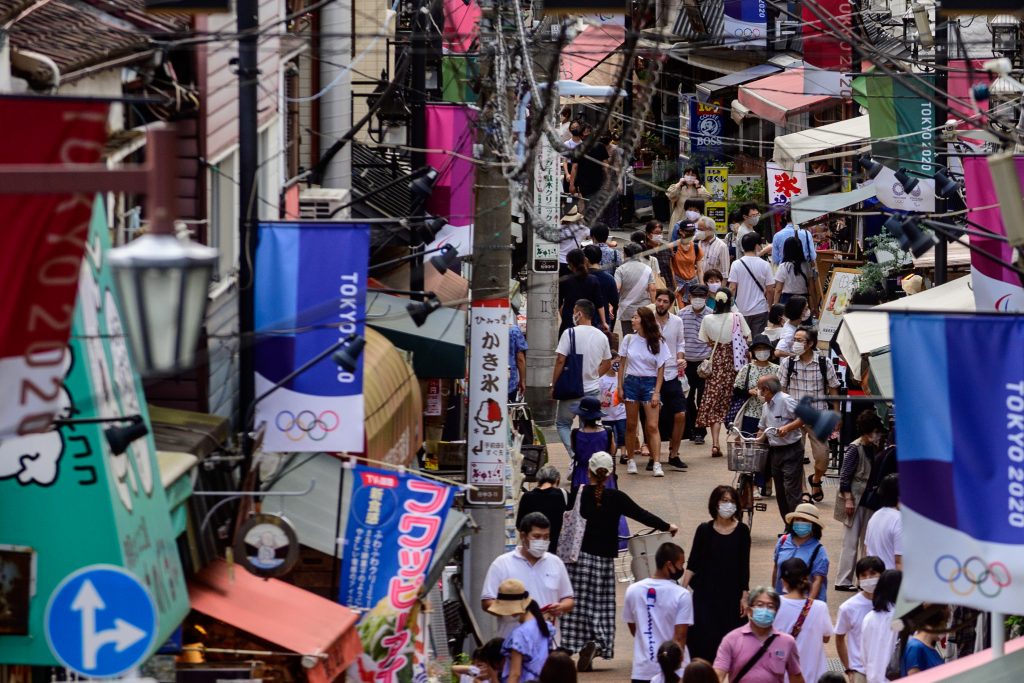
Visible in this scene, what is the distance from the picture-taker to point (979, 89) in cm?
1209

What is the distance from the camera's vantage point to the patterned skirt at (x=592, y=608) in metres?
15.3

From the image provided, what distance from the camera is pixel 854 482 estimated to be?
16.9 metres

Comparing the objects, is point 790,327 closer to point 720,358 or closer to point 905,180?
point 720,358

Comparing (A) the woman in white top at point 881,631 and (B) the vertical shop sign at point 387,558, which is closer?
(B) the vertical shop sign at point 387,558

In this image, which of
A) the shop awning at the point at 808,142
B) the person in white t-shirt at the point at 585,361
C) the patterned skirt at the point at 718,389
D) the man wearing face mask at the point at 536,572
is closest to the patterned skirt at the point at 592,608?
the man wearing face mask at the point at 536,572

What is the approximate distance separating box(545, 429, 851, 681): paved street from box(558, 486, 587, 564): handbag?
37.3 inches

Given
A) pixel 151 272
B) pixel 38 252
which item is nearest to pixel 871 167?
pixel 38 252

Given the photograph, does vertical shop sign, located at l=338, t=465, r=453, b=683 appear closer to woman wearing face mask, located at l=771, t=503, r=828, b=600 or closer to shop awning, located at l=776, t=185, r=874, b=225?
woman wearing face mask, located at l=771, t=503, r=828, b=600

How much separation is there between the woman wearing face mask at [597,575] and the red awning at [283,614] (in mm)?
3151

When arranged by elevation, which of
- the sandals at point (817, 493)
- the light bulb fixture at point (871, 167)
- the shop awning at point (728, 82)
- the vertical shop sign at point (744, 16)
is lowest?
the sandals at point (817, 493)

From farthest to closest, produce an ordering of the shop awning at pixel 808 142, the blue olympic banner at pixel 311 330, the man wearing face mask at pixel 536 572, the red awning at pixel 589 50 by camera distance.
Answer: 1. the shop awning at pixel 808 142
2. the man wearing face mask at pixel 536 572
3. the red awning at pixel 589 50
4. the blue olympic banner at pixel 311 330

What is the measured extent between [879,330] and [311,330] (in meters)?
6.94

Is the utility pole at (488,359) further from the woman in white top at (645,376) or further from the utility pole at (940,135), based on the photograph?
the woman in white top at (645,376)

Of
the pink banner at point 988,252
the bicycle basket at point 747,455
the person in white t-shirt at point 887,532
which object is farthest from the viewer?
the bicycle basket at point 747,455
